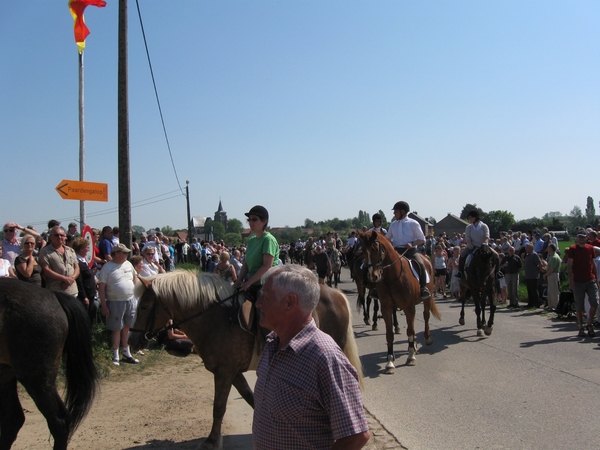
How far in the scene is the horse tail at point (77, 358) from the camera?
488 cm

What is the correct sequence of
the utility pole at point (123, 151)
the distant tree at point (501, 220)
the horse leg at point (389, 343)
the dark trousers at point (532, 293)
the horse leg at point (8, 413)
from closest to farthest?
the horse leg at point (8, 413)
the horse leg at point (389, 343)
the utility pole at point (123, 151)
the dark trousers at point (532, 293)
the distant tree at point (501, 220)

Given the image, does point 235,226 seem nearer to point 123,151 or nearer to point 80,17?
point 80,17

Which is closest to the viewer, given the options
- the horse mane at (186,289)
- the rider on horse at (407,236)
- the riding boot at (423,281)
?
the horse mane at (186,289)

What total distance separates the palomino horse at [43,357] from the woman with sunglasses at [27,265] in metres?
2.46

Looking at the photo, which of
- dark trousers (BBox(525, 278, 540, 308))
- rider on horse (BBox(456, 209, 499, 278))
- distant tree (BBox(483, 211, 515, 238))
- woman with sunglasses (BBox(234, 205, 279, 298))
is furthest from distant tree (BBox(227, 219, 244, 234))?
woman with sunglasses (BBox(234, 205, 279, 298))

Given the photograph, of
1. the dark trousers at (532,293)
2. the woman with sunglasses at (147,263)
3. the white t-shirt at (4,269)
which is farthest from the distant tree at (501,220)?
the white t-shirt at (4,269)

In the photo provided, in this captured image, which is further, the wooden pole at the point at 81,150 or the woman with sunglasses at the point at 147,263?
the wooden pole at the point at 81,150

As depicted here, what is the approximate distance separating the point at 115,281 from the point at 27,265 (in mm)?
1545

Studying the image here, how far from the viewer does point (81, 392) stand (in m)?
4.89

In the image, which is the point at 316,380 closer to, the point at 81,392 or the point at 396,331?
the point at 81,392

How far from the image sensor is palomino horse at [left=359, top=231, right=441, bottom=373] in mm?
8117

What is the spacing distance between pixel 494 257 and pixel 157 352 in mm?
7357

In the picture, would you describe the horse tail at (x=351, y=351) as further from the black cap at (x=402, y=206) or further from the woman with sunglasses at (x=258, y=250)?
the black cap at (x=402, y=206)

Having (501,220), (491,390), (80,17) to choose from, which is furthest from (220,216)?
(491,390)
